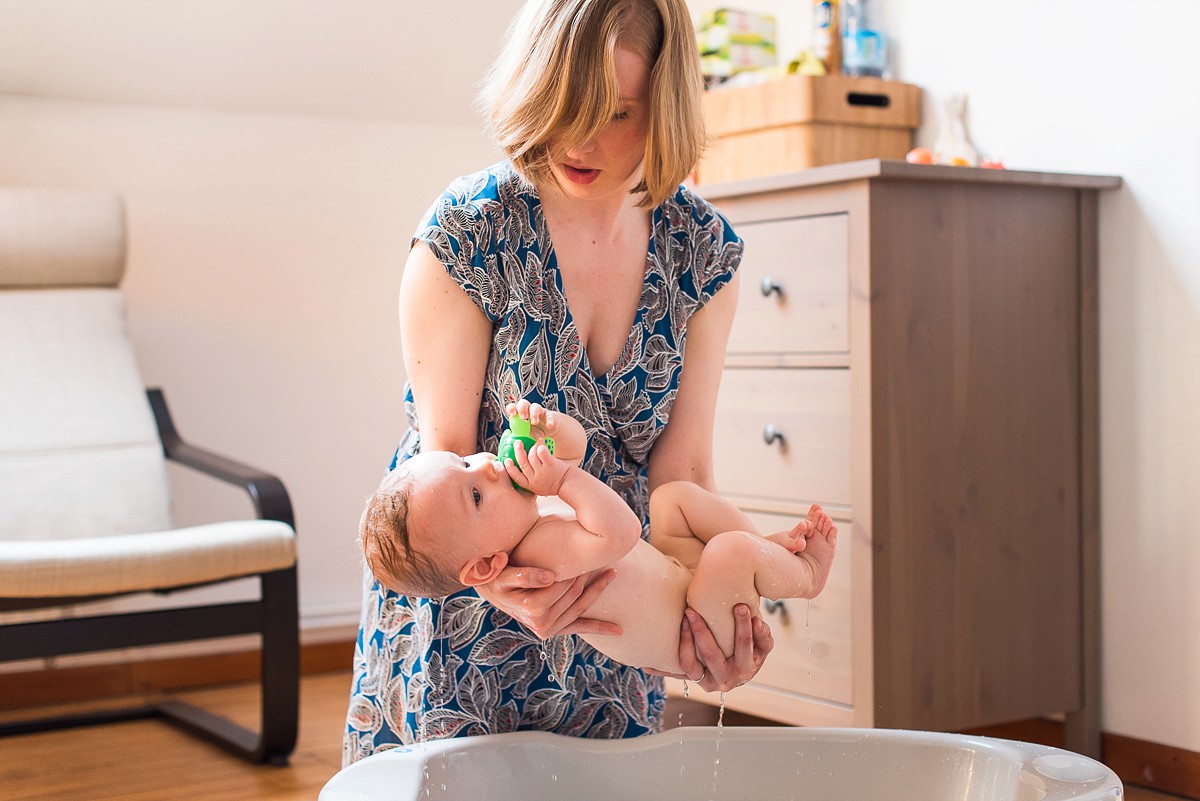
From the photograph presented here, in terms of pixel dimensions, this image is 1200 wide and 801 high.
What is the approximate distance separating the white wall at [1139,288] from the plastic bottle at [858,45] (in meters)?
0.23

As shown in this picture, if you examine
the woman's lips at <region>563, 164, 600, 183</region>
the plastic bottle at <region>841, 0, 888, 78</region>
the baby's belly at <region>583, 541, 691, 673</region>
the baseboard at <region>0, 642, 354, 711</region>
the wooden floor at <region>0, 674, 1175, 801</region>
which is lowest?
the wooden floor at <region>0, 674, 1175, 801</region>

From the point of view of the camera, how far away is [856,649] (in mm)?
2057

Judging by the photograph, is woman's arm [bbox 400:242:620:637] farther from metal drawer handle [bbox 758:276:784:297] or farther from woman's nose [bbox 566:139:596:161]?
Answer: metal drawer handle [bbox 758:276:784:297]

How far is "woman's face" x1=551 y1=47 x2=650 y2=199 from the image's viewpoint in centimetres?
115

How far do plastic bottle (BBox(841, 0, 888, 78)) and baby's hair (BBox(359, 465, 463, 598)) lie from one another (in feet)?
5.63

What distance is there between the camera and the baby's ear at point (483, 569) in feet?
3.69

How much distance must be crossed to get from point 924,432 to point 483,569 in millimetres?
1152

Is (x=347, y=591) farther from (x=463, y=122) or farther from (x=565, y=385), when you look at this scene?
(x=565, y=385)

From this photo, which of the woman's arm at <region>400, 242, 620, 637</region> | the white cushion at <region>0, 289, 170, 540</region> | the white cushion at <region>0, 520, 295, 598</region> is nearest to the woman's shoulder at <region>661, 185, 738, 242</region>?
the woman's arm at <region>400, 242, 620, 637</region>

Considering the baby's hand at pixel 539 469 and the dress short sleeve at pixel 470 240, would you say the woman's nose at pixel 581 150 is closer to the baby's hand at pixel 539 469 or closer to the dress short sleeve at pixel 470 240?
the dress short sleeve at pixel 470 240

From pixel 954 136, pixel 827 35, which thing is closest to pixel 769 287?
pixel 954 136

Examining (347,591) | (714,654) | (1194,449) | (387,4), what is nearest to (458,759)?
(714,654)

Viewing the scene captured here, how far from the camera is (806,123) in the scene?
2.40 m

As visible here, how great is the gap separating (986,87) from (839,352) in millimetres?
741
